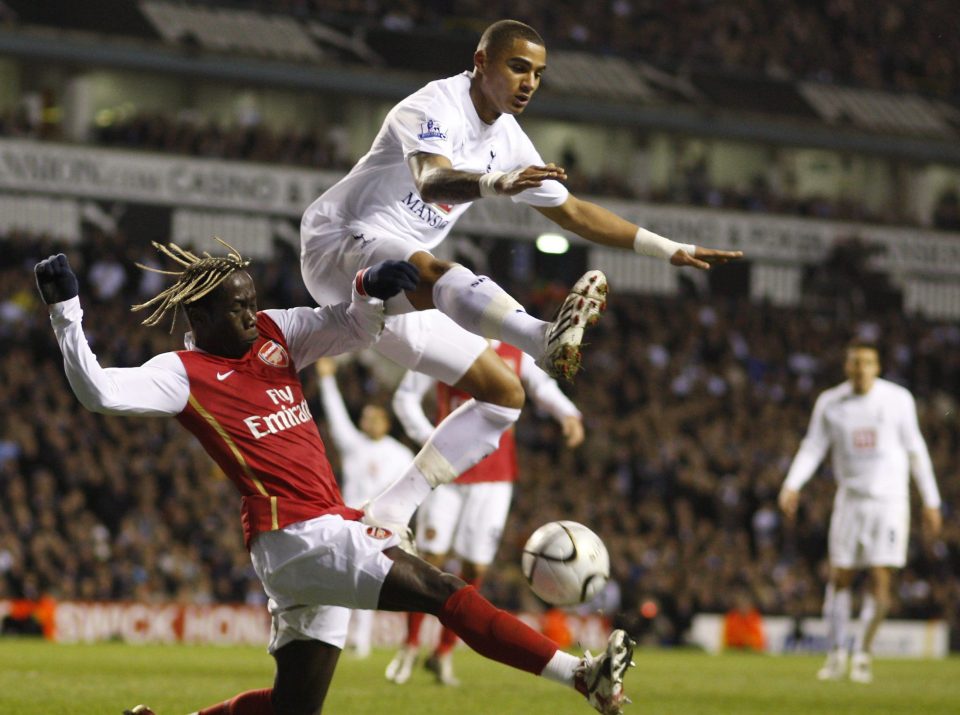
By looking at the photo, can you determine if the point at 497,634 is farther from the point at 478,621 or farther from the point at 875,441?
the point at 875,441

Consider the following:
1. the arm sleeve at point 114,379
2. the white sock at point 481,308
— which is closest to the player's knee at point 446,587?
the white sock at point 481,308

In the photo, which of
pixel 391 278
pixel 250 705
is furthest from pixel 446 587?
pixel 391 278

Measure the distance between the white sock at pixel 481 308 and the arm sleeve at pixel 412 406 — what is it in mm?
4376

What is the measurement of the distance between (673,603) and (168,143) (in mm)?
12822

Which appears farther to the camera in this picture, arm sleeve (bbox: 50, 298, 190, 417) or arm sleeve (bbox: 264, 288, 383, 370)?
arm sleeve (bbox: 264, 288, 383, 370)

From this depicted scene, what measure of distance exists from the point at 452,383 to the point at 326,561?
159 cm

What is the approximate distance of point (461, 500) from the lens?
40.8ft

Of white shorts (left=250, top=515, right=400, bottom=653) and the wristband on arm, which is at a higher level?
the wristband on arm

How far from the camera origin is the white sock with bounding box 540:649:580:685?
6223 mm

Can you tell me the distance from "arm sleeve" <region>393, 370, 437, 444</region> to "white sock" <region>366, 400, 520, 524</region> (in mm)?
3743

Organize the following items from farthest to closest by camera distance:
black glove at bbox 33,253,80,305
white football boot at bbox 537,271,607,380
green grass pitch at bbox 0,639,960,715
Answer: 1. green grass pitch at bbox 0,639,960,715
2. white football boot at bbox 537,271,607,380
3. black glove at bbox 33,253,80,305

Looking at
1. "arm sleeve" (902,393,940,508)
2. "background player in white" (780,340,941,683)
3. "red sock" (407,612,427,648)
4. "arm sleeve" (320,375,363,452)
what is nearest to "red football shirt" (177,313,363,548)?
"red sock" (407,612,427,648)

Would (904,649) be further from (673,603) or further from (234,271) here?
(234,271)

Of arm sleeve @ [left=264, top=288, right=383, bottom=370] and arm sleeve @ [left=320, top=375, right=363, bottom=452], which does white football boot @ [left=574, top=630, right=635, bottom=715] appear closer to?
arm sleeve @ [left=264, top=288, right=383, bottom=370]
